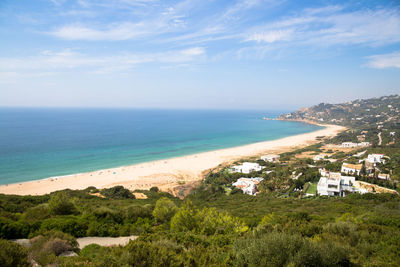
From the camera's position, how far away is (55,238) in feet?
23.1

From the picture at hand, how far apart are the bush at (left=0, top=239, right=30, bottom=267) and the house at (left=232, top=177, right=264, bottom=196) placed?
1076 inches

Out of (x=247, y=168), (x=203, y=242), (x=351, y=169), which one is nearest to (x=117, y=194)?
(x=203, y=242)

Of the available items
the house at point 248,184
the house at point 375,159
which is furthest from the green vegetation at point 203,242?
the house at point 375,159

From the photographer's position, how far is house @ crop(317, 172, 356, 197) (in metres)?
25.8

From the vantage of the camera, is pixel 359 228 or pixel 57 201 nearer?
pixel 359 228

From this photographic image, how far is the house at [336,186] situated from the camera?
84.5 feet

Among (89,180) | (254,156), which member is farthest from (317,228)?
(254,156)

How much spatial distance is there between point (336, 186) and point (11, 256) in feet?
101

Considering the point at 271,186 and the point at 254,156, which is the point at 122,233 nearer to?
the point at 271,186

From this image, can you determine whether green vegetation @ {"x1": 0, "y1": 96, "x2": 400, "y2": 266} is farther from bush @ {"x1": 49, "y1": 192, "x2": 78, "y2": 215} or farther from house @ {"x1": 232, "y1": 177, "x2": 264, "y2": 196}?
house @ {"x1": 232, "y1": 177, "x2": 264, "y2": 196}

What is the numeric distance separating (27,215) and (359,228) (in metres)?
16.1

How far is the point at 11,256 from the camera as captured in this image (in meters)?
4.68

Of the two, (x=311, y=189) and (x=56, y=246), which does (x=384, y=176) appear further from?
(x=56, y=246)

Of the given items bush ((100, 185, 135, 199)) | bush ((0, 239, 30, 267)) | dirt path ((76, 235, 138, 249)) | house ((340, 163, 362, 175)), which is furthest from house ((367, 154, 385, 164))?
bush ((0, 239, 30, 267))
